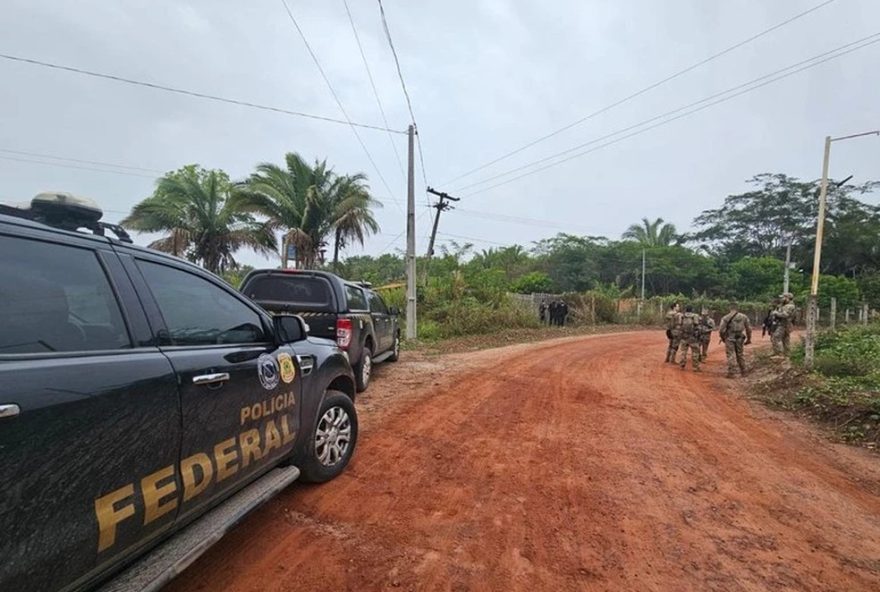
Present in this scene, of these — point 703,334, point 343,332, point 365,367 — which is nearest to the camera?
point 343,332

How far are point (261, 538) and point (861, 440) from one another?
275 inches

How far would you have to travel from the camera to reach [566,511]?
146 inches

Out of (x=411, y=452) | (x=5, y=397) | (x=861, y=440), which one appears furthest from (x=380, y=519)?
(x=861, y=440)

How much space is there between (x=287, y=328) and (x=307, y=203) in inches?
590

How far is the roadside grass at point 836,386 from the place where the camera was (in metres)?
6.58

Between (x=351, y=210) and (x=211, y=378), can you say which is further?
(x=351, y=210)

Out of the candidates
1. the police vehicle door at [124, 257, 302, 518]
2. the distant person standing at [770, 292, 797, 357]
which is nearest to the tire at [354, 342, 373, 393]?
the police vehicle door at [124, 257, 302, 518]

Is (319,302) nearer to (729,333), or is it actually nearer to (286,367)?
(286,367)

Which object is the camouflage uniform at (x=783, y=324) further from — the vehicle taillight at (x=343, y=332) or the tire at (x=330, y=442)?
the tire at (x=330, y=442)

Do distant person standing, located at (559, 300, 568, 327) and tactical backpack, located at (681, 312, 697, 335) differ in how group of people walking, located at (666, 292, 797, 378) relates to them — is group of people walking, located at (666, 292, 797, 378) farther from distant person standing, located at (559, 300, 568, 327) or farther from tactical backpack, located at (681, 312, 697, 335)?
distant person standing, located at (559, 300, 568, 327)

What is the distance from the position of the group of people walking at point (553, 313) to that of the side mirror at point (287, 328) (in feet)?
72.3

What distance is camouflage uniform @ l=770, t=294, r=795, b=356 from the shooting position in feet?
44.4

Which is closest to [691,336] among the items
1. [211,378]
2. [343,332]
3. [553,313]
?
[343,332]

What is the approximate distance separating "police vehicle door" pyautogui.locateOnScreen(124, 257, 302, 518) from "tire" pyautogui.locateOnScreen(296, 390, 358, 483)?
1.14 feet
